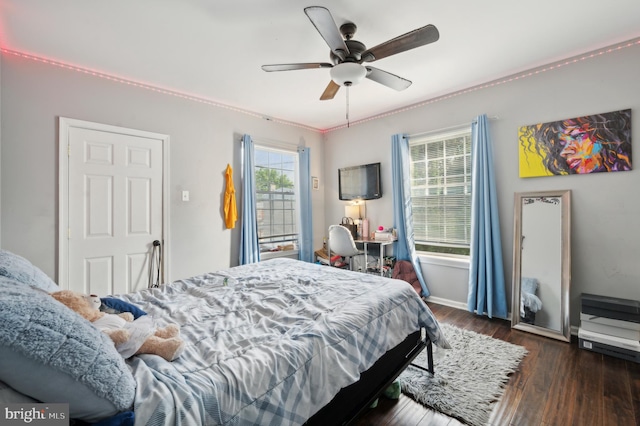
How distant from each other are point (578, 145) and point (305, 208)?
3342mm

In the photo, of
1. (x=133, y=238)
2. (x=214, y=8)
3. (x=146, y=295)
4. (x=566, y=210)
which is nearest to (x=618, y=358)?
(x=566, y=210)

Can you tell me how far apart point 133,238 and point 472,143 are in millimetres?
3929

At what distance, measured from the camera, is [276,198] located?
172 inches

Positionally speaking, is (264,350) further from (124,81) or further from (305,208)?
(305,208)

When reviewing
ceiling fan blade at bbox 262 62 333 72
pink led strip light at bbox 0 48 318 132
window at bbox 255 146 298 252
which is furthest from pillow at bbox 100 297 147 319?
window at bbox 255 146 298 252

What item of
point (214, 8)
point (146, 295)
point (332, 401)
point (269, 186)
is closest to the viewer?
point (332, 401)

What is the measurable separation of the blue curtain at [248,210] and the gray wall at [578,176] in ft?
5.28

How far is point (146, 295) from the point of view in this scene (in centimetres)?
177

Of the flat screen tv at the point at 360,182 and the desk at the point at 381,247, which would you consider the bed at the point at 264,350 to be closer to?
the desk at the point at 381,247

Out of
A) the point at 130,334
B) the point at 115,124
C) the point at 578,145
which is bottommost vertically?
the point at 130,334

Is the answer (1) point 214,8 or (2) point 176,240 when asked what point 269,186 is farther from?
(1) point 214,8

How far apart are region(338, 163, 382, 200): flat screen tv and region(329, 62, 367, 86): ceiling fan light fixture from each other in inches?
82.8

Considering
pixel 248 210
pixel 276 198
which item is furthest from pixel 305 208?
pixel 248 210

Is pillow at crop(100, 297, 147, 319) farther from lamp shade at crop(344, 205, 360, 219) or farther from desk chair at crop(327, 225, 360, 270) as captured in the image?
lamp shade at crop(344, 205, 360, 219)
